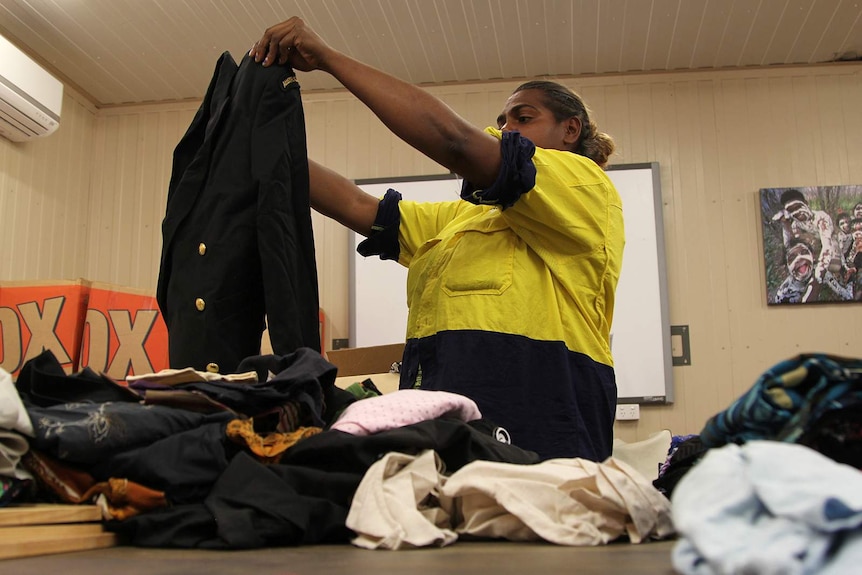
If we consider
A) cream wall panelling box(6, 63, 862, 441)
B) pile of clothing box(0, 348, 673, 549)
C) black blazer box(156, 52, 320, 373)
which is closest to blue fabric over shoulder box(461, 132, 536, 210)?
black blazer box(156, 52, 320, 373)

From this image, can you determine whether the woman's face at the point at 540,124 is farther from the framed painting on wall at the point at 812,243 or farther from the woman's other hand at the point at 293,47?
the framed painting on wall at the point at 812,243

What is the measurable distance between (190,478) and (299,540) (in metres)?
0.11

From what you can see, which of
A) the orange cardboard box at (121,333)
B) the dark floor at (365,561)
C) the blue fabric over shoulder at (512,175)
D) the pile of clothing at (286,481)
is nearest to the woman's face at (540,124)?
the blue fabric over shoulder at (512,175)

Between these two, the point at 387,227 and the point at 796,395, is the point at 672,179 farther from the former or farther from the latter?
the point at 796,395

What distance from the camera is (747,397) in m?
0.59

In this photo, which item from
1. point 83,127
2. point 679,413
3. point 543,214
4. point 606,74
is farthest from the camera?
point 83,127

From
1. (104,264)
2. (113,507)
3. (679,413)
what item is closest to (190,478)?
(113,507)

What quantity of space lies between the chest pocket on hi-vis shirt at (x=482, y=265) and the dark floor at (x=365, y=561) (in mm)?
786

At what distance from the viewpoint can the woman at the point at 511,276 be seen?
4.50 feet

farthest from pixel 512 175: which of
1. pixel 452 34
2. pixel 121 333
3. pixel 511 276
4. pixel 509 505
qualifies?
pixel 452 34

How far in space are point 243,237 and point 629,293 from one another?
2586 millimetres

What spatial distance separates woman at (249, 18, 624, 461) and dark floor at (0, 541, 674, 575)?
676 millimetres

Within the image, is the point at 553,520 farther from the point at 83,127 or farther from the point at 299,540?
the point at 83,127

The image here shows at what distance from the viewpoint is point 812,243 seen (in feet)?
12.1
